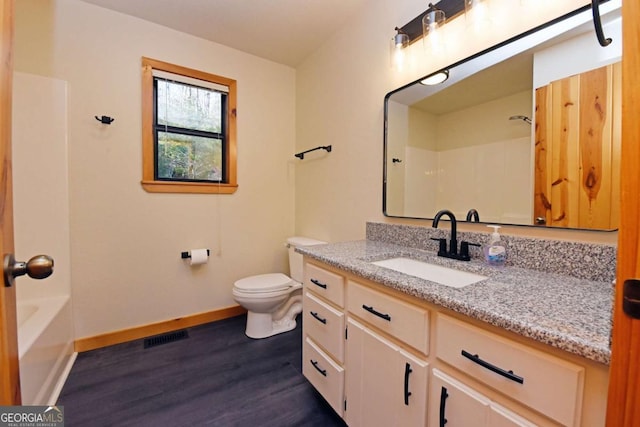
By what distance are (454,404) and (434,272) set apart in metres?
0.55

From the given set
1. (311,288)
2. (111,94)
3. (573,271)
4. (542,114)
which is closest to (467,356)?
(573,271)

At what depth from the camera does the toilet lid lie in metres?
2.03

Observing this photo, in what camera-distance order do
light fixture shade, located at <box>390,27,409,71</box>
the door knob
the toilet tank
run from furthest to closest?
the toilet tank
light fixture shade, located at <box>390,27,409,71</box>
the door knob

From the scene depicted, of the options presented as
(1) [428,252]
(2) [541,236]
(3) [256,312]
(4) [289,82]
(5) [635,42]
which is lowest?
(3) [256,312]

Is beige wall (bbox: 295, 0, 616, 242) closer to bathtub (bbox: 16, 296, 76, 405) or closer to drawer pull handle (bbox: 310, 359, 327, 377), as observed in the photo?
drawer pull handle (bbox: 310, 359, 327, 377)

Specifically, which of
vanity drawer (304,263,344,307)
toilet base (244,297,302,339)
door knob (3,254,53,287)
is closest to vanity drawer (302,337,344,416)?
vanity drawer (304,263,344,307)

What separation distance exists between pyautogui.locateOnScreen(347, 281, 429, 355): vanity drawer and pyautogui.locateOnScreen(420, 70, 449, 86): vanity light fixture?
3.80 ft

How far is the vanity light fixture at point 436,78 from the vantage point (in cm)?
141

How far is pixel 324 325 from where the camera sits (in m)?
1.32

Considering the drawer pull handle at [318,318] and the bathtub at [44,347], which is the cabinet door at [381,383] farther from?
the bathtub at [44,347]

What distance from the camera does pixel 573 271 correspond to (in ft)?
3.16

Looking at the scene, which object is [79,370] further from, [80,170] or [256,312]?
[80,170]

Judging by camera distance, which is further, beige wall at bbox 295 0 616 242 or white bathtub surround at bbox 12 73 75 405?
white bathtub surround at bbox 12 73 75 405

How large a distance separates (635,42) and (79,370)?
Result: 2.66 m
